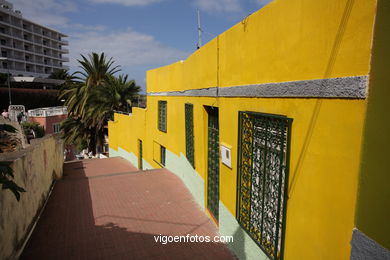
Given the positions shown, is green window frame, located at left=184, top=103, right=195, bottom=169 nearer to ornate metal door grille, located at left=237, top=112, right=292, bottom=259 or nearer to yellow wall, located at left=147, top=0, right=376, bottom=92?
yellow wall, located at left=147, top=0, right=376, bottom=92

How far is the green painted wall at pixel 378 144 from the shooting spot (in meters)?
2.05

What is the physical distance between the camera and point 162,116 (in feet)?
40.2

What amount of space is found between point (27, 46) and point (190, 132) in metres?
74.8

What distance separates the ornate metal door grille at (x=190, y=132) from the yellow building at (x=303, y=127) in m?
1.91

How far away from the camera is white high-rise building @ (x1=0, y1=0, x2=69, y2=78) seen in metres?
60.1

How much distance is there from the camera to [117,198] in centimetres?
873

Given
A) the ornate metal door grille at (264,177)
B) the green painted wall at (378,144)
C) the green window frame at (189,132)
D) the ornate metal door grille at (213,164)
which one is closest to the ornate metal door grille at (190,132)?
the green window frame at (189,132)

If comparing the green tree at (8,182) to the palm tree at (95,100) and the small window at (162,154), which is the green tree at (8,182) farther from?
the palm tree at (95,100)

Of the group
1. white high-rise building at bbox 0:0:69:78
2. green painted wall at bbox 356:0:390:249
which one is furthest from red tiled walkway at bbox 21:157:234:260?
white high-rise building at bbox 0:0:69:78

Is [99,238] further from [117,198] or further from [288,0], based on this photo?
[288,0]

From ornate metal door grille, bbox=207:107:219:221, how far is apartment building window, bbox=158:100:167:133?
5038 millimetres

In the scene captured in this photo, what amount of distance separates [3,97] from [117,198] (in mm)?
33825

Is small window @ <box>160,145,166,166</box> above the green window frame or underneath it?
underneath

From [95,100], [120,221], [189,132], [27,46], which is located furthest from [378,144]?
[27,46]
